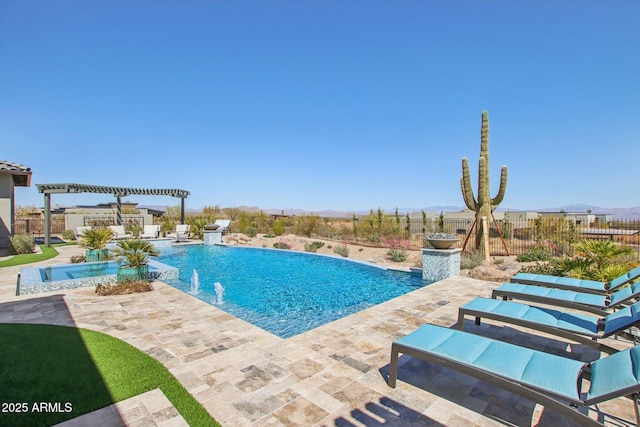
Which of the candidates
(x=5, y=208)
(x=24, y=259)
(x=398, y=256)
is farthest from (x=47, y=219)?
(x=398, y=256)

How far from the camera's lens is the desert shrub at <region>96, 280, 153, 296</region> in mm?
6359

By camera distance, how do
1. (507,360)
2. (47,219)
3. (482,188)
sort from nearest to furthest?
(507,360), (482,188), (47,219)

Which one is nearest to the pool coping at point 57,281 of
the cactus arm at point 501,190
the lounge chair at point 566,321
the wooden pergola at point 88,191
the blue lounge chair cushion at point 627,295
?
the lounge chair at point 566,321

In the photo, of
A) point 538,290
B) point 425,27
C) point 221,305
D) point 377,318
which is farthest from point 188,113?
point 538,290

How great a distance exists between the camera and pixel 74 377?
9.93 ft

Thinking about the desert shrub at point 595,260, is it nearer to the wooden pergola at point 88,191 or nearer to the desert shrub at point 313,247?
the desert shrub at point 313,247

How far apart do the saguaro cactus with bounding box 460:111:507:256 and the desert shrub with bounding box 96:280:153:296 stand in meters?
10.9

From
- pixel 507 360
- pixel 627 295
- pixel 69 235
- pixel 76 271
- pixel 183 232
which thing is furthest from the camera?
pixel 69 235

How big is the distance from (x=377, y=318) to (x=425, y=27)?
34.9 ft

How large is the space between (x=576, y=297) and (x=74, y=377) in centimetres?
624

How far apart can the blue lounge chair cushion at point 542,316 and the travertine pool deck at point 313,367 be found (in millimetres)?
586

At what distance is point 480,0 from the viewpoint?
8.97 meters

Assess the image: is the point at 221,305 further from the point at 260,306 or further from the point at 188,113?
the point at 188,113

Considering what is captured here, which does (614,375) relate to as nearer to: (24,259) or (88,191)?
(24,259)
